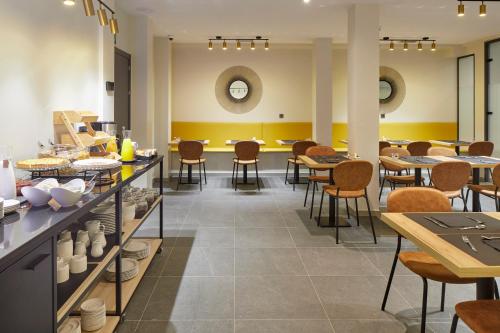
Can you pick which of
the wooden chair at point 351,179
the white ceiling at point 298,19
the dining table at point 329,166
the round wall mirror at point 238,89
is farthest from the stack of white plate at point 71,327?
the round wall mirror at point 238,89

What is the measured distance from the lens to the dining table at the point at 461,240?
1.64 metres

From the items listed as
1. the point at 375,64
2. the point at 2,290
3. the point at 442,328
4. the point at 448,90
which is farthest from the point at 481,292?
the point at 448,90

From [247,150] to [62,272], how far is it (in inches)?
235

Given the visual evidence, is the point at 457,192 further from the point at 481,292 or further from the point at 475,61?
the point at 475,61

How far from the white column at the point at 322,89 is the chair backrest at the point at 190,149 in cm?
273

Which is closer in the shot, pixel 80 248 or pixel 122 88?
pixel 80 248

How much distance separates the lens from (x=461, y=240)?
1970 mm

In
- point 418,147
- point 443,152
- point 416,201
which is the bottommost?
point 416,201

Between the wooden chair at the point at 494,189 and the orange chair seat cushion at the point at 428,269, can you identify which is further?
the wooden chair at the point at 494,189

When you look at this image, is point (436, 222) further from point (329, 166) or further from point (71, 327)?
point (329, 166)

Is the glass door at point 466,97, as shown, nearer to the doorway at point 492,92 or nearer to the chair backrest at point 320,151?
the doorway at point 492,92

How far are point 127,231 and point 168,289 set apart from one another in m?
0.64

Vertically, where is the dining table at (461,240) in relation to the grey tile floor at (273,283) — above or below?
above

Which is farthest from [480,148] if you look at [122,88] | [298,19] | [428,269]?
[122,88]
